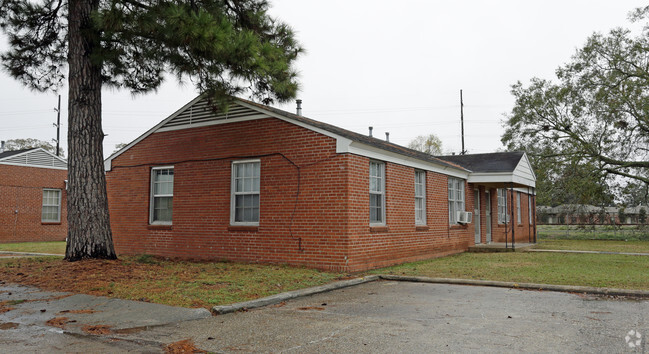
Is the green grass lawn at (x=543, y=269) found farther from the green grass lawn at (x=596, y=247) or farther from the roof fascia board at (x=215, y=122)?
the roof fascia board at (x=215, y=122)

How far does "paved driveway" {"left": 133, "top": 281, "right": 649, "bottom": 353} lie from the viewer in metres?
5.02

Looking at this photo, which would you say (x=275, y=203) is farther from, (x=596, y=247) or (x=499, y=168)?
(x=596, y=247)

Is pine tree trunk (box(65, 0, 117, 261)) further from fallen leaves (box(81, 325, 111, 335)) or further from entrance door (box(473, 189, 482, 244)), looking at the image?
entrance door (box(473, 189, 482, 244))

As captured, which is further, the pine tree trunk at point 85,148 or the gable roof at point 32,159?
the gable roof at point 32,159

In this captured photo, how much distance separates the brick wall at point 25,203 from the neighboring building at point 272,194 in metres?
13.3

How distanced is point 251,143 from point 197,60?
3.11 metres

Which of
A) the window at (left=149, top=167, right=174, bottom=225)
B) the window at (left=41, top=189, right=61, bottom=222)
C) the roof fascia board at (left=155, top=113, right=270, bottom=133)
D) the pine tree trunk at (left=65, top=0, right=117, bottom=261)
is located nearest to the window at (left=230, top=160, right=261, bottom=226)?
the roof fascia board at (left=155, top=113, right=270, bottom=133)

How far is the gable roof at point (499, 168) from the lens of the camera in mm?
18234

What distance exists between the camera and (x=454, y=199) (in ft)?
57.2

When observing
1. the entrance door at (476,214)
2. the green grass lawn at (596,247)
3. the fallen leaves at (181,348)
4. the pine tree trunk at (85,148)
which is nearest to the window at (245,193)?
the pine tree trunk at (85,148)

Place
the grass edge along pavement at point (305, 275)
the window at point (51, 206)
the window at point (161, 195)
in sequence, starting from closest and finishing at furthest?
the grass edge along pavement at point (305, 275) → the window at point (161, 195) → the window at point (51, 206)

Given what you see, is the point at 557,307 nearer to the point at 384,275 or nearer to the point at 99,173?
the point at 384,275

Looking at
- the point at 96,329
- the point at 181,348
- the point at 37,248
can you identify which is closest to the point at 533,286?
the point at 181,348

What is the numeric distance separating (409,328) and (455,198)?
40.4ft
